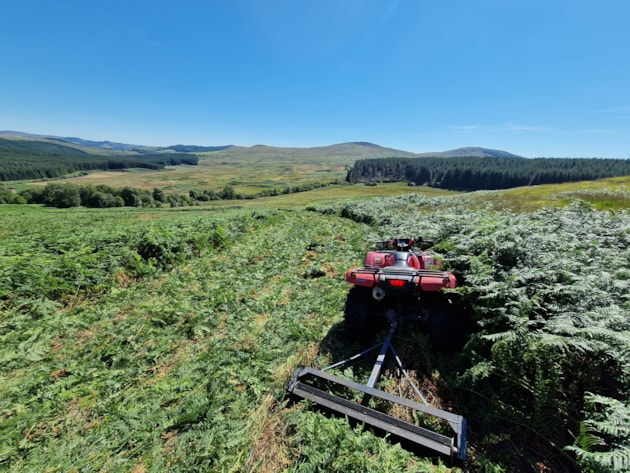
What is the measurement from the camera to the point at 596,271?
5.30m

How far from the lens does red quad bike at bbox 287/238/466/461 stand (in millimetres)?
3342

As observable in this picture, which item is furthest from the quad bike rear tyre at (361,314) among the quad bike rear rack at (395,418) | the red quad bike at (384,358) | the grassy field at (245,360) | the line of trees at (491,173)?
the line of trees at (491,173)

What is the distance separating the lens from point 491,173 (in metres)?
108

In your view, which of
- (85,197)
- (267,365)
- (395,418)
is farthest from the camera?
(85,197)

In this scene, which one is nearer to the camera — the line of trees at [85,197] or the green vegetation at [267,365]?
the green vegetation at [267,365]

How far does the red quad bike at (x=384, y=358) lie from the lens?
3342 mm

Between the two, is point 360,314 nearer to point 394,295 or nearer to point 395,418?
point 394,295

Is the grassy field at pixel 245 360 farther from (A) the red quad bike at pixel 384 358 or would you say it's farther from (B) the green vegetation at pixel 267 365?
(A) the red quad bike at pixel 384 358

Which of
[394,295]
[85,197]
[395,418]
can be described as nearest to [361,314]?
[394,295]

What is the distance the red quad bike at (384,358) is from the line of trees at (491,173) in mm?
121674

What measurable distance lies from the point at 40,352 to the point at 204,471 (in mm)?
4792

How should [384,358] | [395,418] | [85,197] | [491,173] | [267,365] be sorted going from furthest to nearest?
[491,173] < [85,197] < [267,365] < [384,358] < [395,418]

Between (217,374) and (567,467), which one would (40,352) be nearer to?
(217,374)

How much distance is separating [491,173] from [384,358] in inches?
5051
